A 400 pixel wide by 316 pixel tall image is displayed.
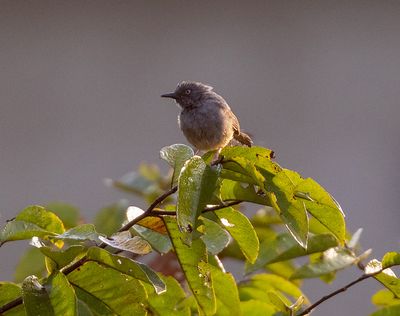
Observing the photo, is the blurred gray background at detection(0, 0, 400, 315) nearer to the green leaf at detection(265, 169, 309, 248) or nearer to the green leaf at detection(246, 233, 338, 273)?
the green leaf at detection(246, 233, 338, 273)

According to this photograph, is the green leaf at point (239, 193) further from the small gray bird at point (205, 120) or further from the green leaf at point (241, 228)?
the small gray bird at point (205, 120)

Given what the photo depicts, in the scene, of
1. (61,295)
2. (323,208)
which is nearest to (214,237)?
(323,208)

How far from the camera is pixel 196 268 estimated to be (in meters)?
1.93

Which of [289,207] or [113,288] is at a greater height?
[289,207]

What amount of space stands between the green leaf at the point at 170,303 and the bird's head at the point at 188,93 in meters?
2.22

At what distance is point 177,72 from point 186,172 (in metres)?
6.11

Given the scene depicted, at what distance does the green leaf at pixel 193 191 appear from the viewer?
1677mm

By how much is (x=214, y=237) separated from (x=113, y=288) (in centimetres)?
41

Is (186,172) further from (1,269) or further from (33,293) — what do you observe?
(1,269)

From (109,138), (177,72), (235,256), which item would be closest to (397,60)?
(177,72)

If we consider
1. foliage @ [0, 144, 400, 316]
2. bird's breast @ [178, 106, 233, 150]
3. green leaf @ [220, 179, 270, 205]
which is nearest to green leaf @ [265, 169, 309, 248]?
foliage @ [0, 144, 400, 316]

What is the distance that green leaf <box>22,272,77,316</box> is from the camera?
158cm

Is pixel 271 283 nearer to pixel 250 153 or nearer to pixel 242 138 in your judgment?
pixel 250 153

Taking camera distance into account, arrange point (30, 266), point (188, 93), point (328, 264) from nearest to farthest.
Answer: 1. point (328, 264)
2. point (30, 266)
3. point (188, 93)
